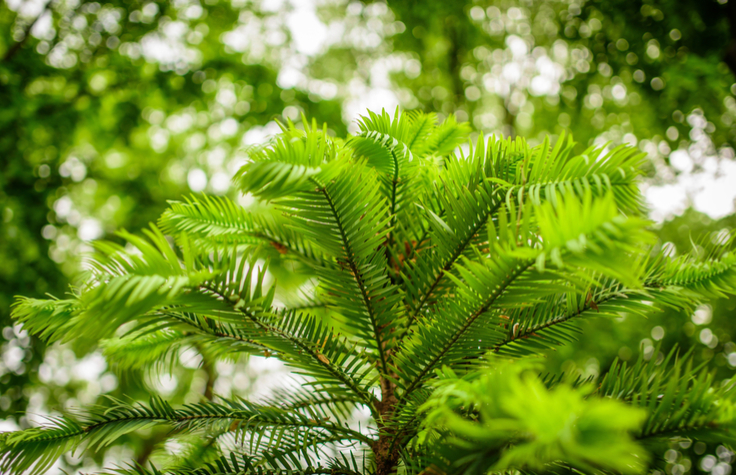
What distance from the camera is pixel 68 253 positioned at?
15.9 ft

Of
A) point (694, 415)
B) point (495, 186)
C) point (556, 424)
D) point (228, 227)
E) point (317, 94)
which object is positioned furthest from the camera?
point (317, 94)

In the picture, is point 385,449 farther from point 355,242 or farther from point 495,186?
point 495,186

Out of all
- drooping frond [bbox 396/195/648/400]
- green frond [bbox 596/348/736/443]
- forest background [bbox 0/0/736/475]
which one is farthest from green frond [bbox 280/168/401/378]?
forest background [bbox 0/0/736/475]

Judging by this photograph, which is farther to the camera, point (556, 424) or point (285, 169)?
point (285, 169)

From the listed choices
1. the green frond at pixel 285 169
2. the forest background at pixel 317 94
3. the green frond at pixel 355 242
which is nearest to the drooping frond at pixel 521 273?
the green frond at pixel 355 242

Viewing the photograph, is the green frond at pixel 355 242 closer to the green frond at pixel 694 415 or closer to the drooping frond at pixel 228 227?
the drooping frond at pixel 228 227

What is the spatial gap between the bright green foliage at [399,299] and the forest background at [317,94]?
7.27 ft

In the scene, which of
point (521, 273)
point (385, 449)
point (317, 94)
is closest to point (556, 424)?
point (521, 273)

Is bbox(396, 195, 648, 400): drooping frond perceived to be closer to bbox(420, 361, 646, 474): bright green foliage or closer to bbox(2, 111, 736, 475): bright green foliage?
bbox(2, 111, 736, 475): bright green foliage

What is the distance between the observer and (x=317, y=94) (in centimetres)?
423

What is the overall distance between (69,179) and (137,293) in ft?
15.8

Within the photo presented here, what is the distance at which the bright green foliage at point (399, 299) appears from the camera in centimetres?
70

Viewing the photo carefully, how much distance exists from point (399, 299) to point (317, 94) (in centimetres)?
371

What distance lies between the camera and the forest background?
351cm
